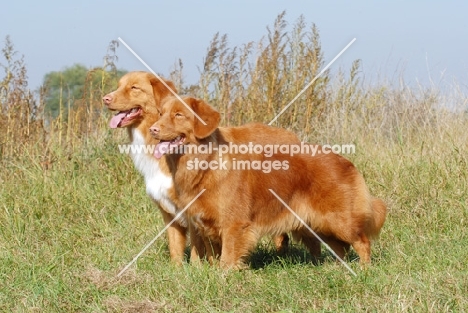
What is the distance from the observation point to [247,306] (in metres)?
4.71

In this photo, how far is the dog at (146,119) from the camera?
5.93 m

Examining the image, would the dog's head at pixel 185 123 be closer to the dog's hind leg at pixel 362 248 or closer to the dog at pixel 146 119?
the dog at pixel 146 119

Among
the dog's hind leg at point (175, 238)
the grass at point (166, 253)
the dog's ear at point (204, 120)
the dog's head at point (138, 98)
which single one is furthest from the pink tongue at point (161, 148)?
the grass at point (166, 253)

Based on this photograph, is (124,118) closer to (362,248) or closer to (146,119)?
(146,119)

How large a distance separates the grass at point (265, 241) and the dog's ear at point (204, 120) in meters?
1.03

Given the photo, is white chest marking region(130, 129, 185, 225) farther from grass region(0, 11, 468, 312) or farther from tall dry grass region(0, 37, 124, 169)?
tall dry grass region(0, 37, 124, 169)

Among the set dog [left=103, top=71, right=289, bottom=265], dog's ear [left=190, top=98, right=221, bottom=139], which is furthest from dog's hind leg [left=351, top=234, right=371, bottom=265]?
dog's ear [left=190, top=98, right=221, bottom=139]

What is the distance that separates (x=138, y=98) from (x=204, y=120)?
0.80m

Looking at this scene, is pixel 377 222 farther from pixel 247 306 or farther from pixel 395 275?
pixel 247 306

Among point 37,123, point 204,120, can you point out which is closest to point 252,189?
point 204,120

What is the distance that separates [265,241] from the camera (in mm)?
7016

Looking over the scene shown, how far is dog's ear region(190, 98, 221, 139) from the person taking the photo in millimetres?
5477

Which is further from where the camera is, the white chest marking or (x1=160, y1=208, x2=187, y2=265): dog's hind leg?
(x1=160, y1=208, x2=187, y2=265): dog's hind leg

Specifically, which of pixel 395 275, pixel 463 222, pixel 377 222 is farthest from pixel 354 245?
pixel 463 222
